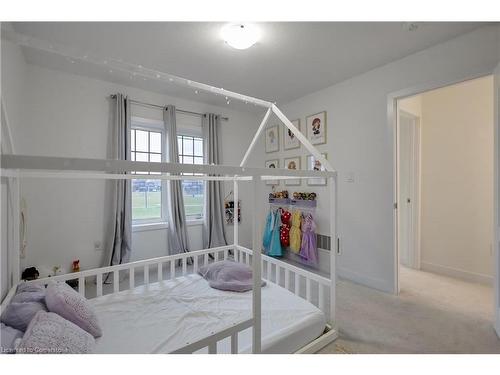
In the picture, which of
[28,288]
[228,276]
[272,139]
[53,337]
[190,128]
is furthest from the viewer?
[272,139]

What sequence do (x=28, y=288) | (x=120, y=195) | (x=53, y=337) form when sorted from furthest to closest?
(x=120, y=195) < (x=28, y=288) < (x=53, y=337)

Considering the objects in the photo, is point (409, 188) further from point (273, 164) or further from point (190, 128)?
point (190, 128)

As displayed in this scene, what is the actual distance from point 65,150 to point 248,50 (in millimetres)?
2186

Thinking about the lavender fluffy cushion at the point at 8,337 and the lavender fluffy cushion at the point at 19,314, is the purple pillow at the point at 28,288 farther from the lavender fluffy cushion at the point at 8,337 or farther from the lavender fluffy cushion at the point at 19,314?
the lavender fluffy cushion at the point at 8,337

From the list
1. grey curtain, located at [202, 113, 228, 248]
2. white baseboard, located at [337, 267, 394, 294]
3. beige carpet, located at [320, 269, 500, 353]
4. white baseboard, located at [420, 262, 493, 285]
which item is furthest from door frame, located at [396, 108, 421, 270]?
grey curtain, located at [202, 113, 228, 248]

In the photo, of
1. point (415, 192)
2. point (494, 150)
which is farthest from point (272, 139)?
point (494, 150)

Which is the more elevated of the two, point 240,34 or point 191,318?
point 240,34

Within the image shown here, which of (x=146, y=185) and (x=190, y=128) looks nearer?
(x=146, y=185)

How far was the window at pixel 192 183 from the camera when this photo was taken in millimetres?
3455

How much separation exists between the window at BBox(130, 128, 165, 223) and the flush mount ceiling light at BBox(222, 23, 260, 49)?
1.79 meters

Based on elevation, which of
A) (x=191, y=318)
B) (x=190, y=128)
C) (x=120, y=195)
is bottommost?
(x=191, y=318)

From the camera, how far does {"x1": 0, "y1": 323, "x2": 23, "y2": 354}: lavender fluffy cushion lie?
0.98 meters

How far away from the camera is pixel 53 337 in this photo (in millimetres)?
1037
